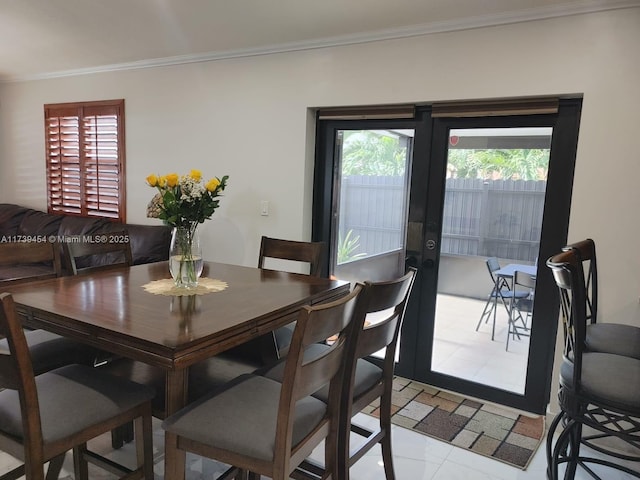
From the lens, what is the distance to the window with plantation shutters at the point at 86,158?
14.1ft

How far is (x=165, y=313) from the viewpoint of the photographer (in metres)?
1.71

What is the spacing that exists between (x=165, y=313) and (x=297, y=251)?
1199mm

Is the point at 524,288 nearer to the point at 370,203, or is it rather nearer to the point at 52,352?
the point at 370,203

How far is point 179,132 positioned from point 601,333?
3.41 m

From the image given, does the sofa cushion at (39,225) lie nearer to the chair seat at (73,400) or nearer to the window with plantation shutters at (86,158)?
the window with plantation shutters at (86,158)

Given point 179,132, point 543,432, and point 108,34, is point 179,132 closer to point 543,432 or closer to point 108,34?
point 108,34

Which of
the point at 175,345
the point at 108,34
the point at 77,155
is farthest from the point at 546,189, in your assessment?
the point at 77,155

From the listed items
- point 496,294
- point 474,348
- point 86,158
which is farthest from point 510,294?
point 86,158

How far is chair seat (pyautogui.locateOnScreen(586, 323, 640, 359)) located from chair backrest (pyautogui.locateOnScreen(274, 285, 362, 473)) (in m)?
1.35

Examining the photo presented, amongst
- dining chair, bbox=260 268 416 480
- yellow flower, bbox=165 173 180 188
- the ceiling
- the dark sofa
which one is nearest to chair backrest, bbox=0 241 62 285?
yellow flower, bbox=165 173 180 188

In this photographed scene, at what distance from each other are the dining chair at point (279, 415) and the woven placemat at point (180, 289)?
0.53 metres

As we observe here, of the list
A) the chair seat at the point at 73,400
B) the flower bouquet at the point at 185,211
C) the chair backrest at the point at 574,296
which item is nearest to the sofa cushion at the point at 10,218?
the flower bouquet at the point at 185,211

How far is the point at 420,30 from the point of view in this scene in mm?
2820

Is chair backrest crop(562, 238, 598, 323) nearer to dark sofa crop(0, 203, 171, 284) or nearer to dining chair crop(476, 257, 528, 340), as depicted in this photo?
dining chair crop(476, 257, 528, 340)
